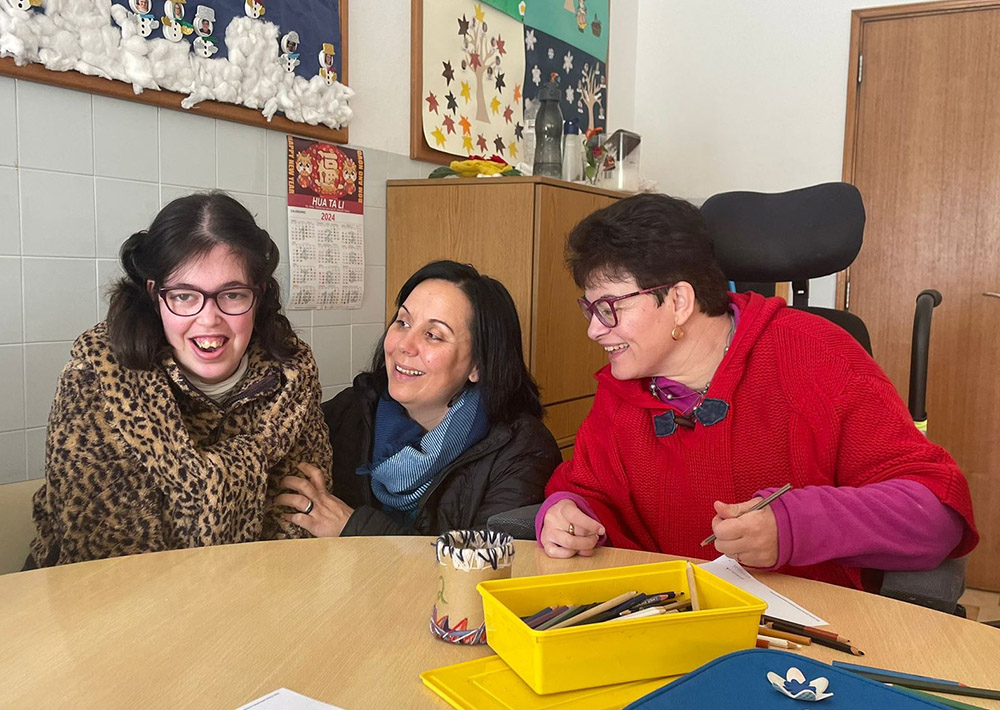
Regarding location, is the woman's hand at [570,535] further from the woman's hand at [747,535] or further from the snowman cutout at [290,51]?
the snowman cutout at [290,51]

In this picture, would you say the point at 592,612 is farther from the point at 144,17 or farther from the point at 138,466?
the point at 144,17

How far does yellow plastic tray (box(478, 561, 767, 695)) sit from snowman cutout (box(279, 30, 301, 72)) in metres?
1.89

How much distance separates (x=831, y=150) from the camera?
385cm

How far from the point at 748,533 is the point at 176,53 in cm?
172

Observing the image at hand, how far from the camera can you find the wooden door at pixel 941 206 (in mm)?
3559

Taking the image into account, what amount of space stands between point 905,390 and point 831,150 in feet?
3.53

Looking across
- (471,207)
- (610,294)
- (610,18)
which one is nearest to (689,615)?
(610,294)

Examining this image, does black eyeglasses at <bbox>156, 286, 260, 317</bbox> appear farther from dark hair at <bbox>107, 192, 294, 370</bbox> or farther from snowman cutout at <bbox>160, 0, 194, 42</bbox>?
snowman cutout at <bbox>160, 0, 194, 42</bbox>

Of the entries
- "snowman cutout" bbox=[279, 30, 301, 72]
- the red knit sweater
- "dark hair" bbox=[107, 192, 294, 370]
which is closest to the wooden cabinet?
"snowman cutout" bbox=[279, 30, 301, 72]

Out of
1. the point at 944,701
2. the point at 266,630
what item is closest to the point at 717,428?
the point at 944,701

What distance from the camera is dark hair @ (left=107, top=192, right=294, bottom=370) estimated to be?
1546mm

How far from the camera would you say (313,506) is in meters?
1.74

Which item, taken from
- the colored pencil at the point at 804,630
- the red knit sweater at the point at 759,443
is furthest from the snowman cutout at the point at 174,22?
the colored pencil at the point at 804,630

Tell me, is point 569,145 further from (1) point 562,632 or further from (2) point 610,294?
(1) point 562,632
